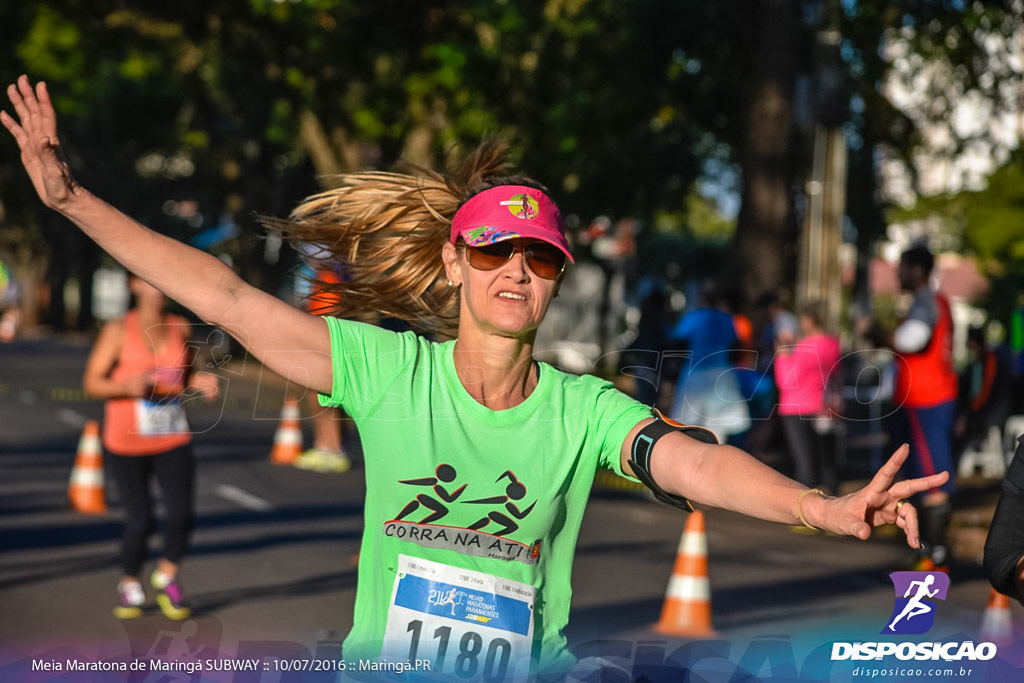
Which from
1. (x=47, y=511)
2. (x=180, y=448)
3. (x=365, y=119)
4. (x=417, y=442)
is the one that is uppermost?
(x=365, y=119)

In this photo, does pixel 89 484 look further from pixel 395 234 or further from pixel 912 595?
pixel 912 595

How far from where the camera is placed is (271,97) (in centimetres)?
2717

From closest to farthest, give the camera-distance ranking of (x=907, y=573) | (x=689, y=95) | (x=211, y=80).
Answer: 1. (x=907, y=573)
2. (x=689, y=95)
3. (x=211, y=80)

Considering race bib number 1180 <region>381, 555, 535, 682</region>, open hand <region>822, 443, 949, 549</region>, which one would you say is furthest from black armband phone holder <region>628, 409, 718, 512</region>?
open hand <region>822, 443, 949, 549</region>

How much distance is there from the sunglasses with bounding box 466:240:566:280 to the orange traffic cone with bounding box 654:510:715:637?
471 cm

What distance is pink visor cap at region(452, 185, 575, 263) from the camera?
3422 millimetres

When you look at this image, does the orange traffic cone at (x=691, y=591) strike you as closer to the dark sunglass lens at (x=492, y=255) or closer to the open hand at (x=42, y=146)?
the dark sunglass lens at (x=492, y=255)

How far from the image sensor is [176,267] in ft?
10.9

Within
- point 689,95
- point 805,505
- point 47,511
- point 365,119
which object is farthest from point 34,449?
point 805,505

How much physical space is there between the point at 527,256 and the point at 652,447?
528 mm

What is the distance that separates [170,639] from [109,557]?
4619 millimetres

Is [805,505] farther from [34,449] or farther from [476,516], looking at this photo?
[34,449]

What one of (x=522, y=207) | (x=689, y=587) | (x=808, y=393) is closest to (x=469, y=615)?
(x=522, y=207)

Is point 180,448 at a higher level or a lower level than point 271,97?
lower
